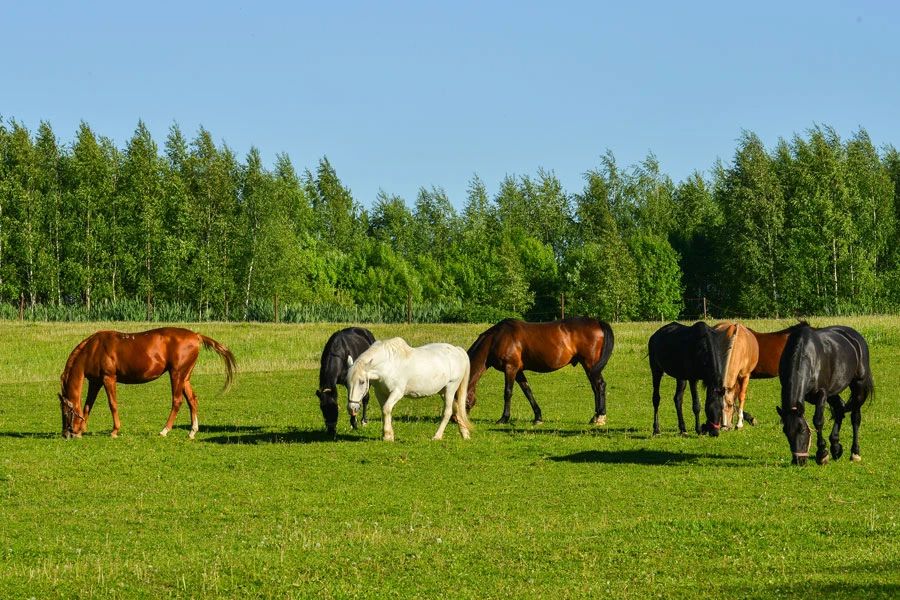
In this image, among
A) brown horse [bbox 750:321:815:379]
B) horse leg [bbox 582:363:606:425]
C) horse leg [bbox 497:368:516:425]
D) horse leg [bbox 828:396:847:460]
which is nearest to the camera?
horse leg [bbox 828:396:847:460]

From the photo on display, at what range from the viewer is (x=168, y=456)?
52.9ft

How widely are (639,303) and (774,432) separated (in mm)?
55998

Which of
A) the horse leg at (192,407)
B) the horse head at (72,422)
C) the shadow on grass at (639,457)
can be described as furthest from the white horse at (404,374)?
the horse head at (72,422)

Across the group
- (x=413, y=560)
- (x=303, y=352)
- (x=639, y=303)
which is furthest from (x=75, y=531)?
(x=639, y=303)

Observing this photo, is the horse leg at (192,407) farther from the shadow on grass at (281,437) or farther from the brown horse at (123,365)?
the shadow on grass at (281,437)

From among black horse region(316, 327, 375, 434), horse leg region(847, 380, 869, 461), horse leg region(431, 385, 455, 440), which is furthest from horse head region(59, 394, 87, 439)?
horse leg region(847, 380, 869, 461)

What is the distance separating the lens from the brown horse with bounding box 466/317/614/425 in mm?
20734

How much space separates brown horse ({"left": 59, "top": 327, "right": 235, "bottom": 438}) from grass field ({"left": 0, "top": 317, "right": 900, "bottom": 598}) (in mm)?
540

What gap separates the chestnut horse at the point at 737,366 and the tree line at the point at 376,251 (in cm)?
3884

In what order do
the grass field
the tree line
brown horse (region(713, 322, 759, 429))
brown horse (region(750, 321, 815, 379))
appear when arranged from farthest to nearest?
the tree line
brown horse (region(750, 321, 815, 379))
brown horse (region(713, 322, 759, 429))
the grass field

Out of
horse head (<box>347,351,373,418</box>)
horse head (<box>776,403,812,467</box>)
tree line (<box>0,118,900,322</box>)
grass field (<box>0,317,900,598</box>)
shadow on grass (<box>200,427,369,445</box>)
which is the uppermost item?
tree line (<box>0,118,900,322</box>)

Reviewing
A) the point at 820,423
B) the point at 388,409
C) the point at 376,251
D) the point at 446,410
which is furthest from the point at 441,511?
the point at 376,251

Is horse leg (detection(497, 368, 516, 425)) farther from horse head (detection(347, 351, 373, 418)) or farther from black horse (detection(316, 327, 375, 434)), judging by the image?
horse head (detection(347, 351, 373, 418))

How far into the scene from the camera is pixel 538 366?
21.5 metres
